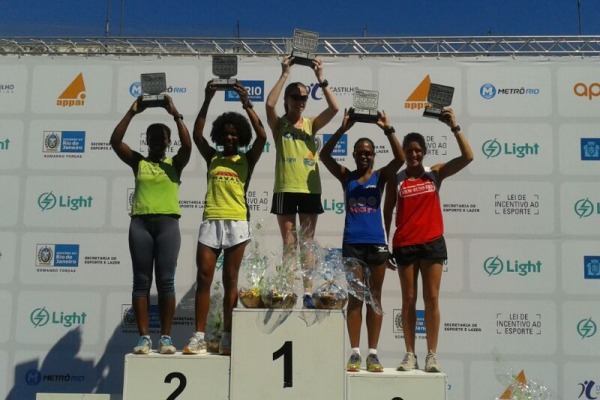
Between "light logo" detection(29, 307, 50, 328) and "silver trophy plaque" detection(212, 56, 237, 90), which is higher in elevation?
"silver trophy plaque" detection(212, 56, 237, 90)

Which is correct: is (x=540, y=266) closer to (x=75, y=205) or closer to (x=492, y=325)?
(x=492, y=325)

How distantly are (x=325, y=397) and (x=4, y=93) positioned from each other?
327cm

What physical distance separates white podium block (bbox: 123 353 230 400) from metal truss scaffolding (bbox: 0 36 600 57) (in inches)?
89.9

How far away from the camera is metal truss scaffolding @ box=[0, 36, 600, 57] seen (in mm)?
4391

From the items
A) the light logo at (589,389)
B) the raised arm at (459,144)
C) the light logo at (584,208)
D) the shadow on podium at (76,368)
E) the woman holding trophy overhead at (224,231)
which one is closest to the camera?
the woman holding trophy overhead at (224,231)

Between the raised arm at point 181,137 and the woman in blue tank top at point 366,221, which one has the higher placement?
the raised arm at point 181,137

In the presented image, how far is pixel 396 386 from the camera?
320 cm

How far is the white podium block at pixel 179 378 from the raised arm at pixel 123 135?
1.21m

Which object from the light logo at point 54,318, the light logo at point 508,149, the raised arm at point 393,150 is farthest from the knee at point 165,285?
the light logo at point 508,149

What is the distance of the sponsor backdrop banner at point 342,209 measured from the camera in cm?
425

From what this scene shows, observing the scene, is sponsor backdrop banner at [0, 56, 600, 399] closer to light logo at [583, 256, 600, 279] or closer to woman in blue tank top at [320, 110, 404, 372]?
light logo at [583, 256, 600, 279]

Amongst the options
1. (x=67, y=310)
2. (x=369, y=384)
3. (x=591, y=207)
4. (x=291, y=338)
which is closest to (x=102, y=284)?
(x=67, y=310)

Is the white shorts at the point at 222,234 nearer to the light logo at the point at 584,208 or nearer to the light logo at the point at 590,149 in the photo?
the light logo at the point at 584,208

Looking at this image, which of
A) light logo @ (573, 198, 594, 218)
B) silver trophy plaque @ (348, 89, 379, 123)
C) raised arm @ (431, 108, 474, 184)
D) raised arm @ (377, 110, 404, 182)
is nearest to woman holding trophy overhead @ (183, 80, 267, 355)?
silver trophy plaque @ (348, 89, 379, 123)
